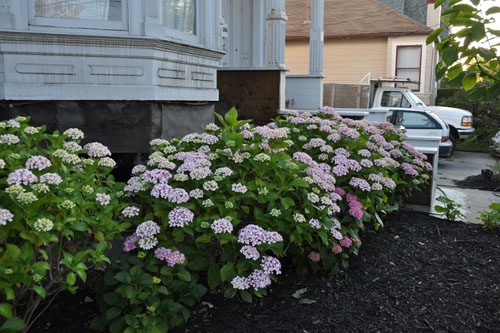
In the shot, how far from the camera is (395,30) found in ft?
68.8

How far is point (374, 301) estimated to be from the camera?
332 centimetres

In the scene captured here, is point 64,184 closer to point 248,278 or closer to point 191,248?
point 191,248

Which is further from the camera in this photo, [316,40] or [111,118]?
[316,40]

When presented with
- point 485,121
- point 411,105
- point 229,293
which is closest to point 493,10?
point 229,293

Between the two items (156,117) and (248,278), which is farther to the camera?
(156,117)

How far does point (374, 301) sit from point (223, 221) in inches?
51.7

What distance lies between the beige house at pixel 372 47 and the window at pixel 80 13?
17.0m

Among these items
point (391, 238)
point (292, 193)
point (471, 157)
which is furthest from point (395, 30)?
point (292, 193)

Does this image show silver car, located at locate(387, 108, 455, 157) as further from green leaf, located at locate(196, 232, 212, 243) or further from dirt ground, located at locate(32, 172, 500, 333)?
green leaf, located at locate(196, 232, 212, 243)

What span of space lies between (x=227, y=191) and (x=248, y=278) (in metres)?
0.59

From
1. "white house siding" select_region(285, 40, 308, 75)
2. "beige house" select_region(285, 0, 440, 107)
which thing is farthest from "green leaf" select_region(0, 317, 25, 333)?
"white house siding" select_region(285, 40, 308, 75)

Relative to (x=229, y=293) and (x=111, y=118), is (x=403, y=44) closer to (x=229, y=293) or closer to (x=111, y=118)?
(x=111, y=118)

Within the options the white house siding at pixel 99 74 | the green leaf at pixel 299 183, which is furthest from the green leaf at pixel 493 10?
the white house siding at pixel 99 74

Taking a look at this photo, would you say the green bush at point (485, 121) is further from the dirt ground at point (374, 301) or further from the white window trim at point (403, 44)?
the dirt ground at point (374, 301)
